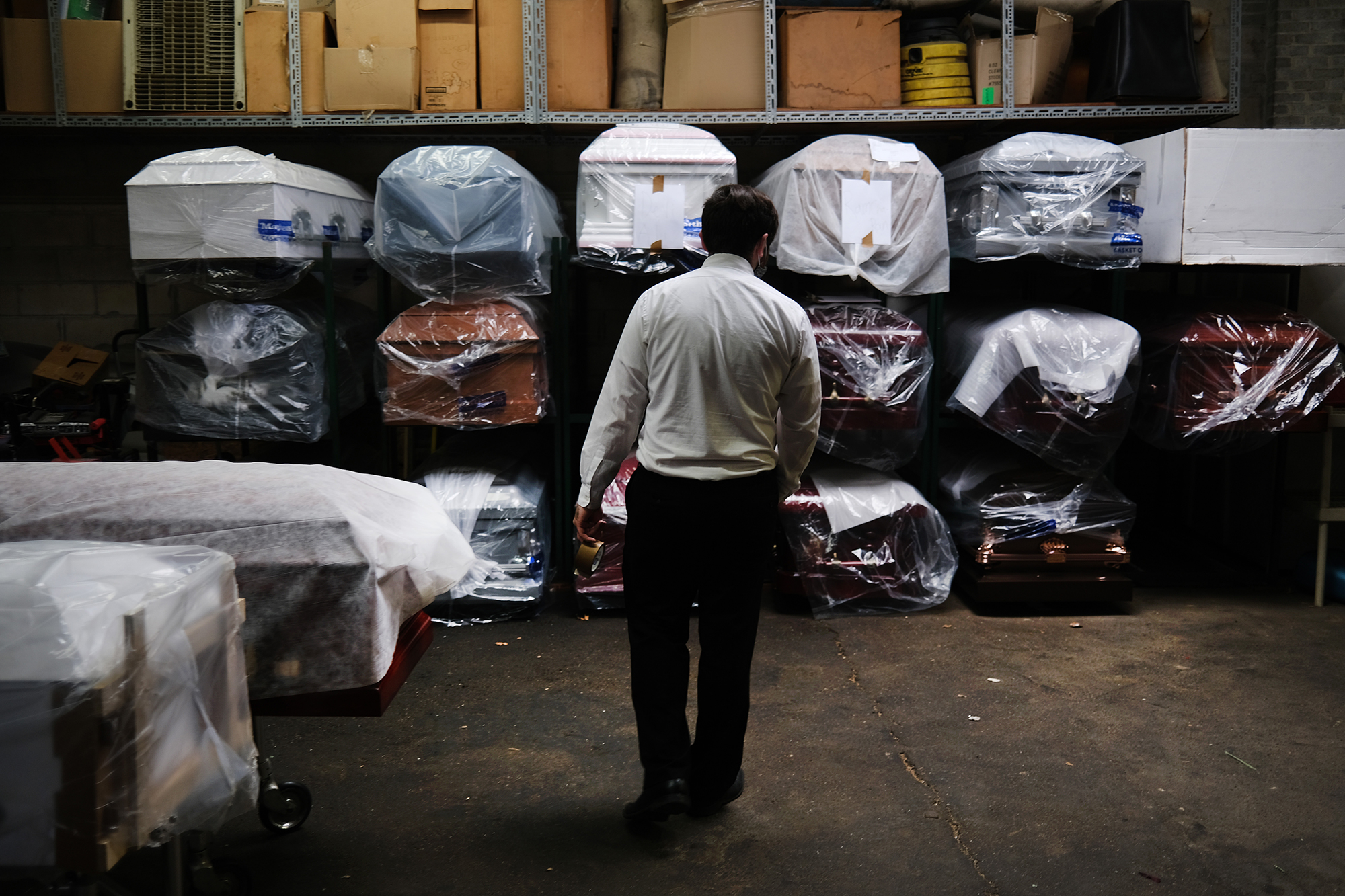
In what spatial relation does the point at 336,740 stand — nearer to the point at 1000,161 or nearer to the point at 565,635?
the point at 565,635

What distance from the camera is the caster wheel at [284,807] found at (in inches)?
98.6

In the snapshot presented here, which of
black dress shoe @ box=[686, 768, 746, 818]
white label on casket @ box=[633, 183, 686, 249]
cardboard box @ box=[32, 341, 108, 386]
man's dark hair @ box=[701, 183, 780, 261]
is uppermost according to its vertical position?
white label on casket @ box=[633, 183, 686, 249]

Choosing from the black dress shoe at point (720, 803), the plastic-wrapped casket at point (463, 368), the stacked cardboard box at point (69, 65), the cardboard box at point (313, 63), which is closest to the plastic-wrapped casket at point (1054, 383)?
the plastic-wrapped casket at point (463, 368)

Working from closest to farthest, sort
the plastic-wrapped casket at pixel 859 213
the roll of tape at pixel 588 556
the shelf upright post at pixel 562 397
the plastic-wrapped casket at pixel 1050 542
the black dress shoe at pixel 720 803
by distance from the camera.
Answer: the black dress shoe at pixel 720 803 < the roll of tape at pixel 588 556 < the plastic-wrapped casket at pixel 859 213 < the plastic-wrapped casket at pixel 1050 542 < the shelf upright post at pixel 562 397

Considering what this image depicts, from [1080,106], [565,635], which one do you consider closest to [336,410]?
[565,635]

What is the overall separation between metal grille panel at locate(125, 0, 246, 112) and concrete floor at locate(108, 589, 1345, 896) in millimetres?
2704

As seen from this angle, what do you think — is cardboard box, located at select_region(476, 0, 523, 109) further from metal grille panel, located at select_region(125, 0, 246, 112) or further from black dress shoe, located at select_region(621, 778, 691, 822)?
black dress shoe, located at select_region(621, 778, 691, 822)

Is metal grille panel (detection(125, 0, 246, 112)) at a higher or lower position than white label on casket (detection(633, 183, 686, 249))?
higher

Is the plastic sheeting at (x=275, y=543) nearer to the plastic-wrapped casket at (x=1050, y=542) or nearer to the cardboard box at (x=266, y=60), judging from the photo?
the plastic-wrapped casket at (x=1050, y=542)

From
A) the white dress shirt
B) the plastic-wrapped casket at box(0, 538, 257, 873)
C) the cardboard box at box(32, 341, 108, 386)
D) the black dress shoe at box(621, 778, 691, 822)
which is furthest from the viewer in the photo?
the cardboard box at box(32, 341, 108, 386)

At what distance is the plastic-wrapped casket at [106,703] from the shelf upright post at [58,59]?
3.82m

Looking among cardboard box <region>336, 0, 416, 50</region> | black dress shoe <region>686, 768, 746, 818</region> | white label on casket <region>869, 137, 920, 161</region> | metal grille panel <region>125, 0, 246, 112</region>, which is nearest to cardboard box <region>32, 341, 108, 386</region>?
metal grille panel <region>125, 0, 246, 112</region>

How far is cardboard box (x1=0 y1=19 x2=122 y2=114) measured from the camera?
466 cm

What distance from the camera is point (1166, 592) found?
462 cm
